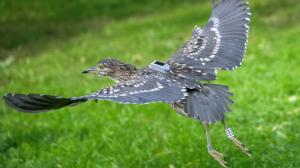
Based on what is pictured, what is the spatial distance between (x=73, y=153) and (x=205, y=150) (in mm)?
1601

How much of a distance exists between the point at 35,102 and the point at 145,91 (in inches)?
38.5

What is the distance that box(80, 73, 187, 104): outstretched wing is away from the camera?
594cm

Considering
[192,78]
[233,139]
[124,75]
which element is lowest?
[233,139]

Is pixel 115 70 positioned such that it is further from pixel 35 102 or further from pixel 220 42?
pixel 35 102

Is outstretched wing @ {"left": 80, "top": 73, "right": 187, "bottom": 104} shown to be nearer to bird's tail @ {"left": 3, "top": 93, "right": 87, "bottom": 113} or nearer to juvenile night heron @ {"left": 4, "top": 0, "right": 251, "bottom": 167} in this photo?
juvenile night heron @ {"left": 4, "top": 0, "right": 251, "bottom": 167}

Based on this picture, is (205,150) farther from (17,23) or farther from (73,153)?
(17,23)

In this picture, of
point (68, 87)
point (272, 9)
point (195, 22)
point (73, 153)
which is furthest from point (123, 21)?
point (73, 153)

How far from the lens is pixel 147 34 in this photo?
1522 cm

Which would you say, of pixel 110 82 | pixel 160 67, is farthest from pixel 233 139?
pixel 110 82

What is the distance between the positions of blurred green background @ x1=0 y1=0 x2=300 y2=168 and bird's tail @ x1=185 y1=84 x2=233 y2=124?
3.84 ft

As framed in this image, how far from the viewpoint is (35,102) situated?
5891mm

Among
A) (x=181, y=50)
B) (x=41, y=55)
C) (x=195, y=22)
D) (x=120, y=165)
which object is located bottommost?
(x=120, y=165)

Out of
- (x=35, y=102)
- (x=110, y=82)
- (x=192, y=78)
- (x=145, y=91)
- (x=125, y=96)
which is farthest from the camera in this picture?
(x=110, y=82)

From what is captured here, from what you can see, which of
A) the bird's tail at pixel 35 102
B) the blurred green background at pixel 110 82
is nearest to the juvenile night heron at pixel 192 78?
the bird's tail at pixel 35 102
